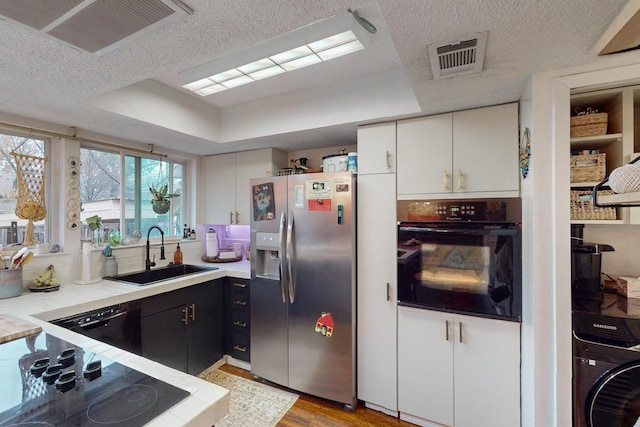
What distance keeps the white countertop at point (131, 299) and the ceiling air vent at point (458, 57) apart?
4.88 ft

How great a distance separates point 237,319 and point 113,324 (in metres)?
1.01

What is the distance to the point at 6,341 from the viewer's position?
1222 mm

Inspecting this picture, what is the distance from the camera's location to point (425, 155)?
1965 millimetres

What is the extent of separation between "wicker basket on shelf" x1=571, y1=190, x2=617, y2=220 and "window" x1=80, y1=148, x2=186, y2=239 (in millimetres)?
3325

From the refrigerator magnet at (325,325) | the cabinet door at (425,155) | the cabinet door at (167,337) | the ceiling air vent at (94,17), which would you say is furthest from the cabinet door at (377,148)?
the cabinet door at (167,337)

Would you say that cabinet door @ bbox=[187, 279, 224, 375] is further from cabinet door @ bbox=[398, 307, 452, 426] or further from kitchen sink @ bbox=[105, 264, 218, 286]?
cabinet door @ bbox=[398, 307, 452, 426]

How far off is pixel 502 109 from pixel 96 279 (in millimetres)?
3197

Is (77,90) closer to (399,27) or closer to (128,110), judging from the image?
(128,110)

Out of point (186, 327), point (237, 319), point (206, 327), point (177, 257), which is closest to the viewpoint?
point (186, 327)

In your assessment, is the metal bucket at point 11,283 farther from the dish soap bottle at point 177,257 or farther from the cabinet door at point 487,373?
the cabinet door at point 487,373

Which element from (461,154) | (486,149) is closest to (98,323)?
(461,154)

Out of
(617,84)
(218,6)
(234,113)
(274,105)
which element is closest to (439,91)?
(617,84)

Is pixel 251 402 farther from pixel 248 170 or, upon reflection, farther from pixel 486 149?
pixel 486 149

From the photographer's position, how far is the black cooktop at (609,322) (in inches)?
51.0
